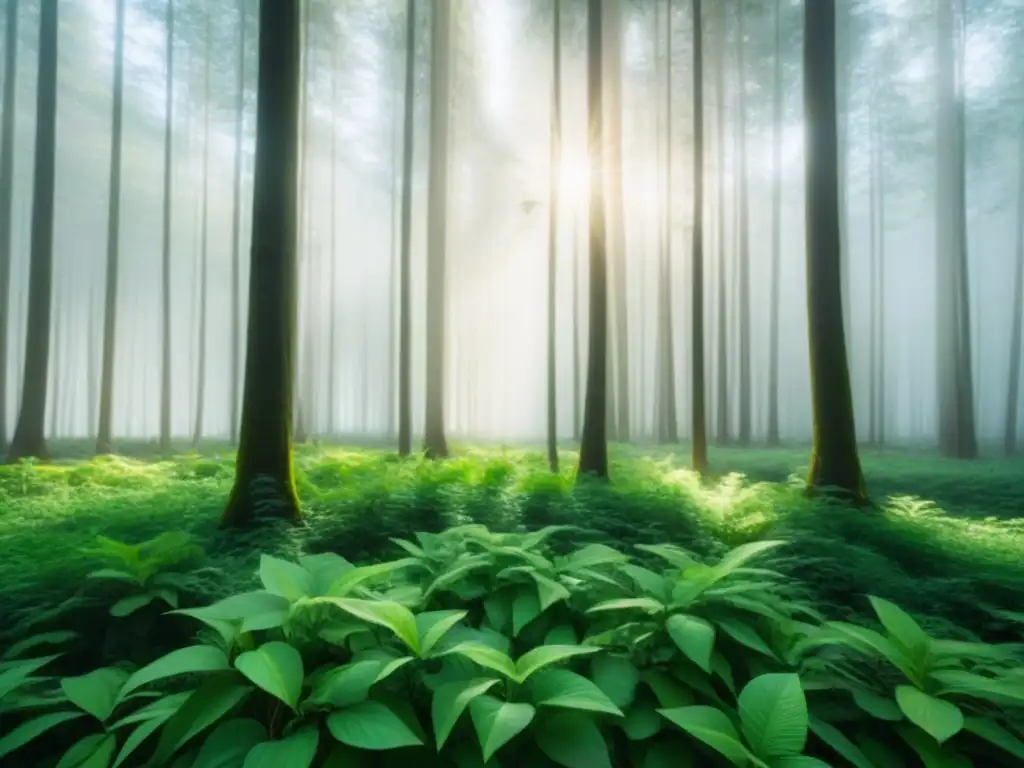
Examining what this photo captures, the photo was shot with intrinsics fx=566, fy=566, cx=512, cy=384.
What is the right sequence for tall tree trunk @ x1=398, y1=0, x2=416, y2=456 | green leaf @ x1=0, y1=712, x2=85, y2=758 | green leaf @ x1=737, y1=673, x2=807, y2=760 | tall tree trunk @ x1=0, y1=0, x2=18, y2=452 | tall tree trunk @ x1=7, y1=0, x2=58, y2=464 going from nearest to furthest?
1. green leaf @ x1=737, y1=673, x2=807, y2=760
2. green leaf @ x1=0, y1=712, x2=85, y2=758
3. tall tree trunk @ x1=7, y1=0, x2=58, y2=464
4. tall tree trunk @ x1=398, y1=0, x2=416, y2=456
5. tall tree trunk @ x1=0, y1=0, x2=18, y2=452

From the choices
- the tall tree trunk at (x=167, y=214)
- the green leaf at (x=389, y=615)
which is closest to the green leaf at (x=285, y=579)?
the green leaf at (x=389, y=615)

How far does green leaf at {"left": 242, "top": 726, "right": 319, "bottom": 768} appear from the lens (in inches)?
64.0

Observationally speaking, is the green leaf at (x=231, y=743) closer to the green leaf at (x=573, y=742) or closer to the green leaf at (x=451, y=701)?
the green leaf at (x=451, y=701)

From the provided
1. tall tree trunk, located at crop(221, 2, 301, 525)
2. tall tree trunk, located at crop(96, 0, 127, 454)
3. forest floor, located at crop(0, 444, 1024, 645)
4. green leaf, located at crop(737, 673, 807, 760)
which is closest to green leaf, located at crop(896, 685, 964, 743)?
green leaf, located at crop(737, 673, 807, 760)

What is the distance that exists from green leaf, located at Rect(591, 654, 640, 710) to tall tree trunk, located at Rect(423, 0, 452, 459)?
11.9 meters

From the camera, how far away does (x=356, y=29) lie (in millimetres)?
21922

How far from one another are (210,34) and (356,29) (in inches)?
207

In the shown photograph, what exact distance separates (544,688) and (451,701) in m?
0.32

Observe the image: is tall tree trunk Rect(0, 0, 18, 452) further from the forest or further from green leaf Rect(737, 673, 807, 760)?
green leaf Rect(737, 673, 807, 760)

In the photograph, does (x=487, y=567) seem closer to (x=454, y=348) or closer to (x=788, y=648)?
(x=788, y=648)

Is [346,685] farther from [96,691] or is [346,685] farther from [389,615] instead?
[96,691]

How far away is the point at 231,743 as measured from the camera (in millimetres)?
1825

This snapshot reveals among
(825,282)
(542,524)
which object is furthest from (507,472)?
(825,282)

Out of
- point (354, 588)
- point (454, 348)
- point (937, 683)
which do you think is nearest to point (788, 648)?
point (937, 683)
